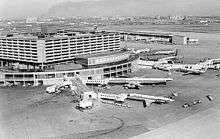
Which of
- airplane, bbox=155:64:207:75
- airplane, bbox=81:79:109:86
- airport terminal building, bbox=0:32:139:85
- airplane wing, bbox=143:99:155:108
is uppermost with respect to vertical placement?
airport terminal building, bbox=0:32:139:85

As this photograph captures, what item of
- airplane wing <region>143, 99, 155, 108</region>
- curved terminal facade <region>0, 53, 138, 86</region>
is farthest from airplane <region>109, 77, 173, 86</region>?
airplane wing <region>143, 99, 155, 108</region>

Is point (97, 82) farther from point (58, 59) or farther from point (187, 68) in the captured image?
point (187, 68)

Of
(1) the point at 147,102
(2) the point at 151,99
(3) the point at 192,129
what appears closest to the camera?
(3) the point at 192,129

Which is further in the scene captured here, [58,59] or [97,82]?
[58,59]

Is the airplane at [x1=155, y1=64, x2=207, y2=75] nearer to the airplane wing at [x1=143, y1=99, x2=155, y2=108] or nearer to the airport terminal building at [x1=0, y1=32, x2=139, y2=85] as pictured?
the airport terminal building at [x1=0, y1=32, x2=139, y2=85]

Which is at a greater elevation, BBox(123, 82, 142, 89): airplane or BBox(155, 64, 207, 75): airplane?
BBox(155, 64, 207, 75): airplane

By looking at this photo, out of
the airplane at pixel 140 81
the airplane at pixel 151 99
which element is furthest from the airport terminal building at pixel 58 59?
the airplane at pixel 151 99

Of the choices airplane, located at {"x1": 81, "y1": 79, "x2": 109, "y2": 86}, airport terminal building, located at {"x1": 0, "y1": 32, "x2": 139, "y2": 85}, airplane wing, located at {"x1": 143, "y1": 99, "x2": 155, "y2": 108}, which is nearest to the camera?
airplane wing, located at {"x1": 143, "y1": 99, "x2": 155, "y2": 108}

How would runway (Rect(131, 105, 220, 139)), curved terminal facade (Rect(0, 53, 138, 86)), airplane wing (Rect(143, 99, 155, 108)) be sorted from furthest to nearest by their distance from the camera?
curved terminal facade (Rect(0, 53, 138, 86)), airplane wing (Rect(143, 99, 155, 108)), runway (Rect(131, 105, 220, 139))

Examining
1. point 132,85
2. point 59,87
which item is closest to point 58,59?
point 59,87

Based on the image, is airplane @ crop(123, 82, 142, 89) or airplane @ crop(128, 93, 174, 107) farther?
airplane @ crop(123, 82, 142, 89)

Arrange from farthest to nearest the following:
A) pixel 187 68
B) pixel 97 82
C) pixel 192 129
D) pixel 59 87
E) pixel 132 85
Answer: pixel 187 68, pixel 97 82, pixel 132 85, pixel 59 87, pixel 192 129
